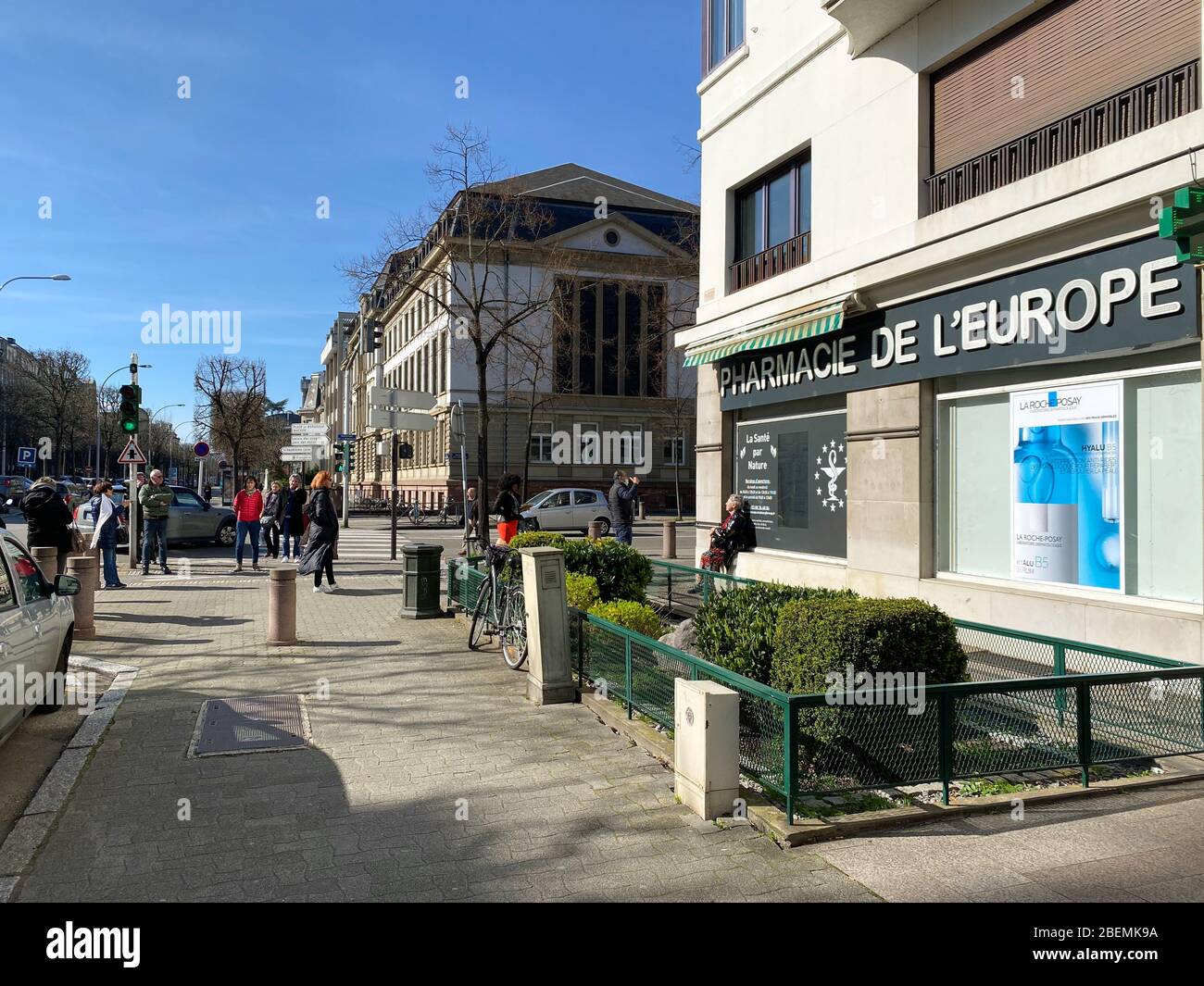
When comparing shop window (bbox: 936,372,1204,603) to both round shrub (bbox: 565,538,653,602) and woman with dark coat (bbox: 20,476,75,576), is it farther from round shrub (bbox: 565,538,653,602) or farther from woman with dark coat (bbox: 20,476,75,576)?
woman with dark coat (bbox: 20,476,75,576)

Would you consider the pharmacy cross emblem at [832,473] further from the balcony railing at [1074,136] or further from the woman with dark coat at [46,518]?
the woman with dark coat at [46,518]

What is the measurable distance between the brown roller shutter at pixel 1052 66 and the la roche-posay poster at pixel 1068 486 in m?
2.69

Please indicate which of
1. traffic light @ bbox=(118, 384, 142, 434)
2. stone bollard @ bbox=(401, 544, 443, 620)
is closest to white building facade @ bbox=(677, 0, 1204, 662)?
stone bollard @ bbox=(401, 544, 443, 620)

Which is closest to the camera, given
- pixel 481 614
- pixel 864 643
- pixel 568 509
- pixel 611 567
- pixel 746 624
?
pixel 864 643

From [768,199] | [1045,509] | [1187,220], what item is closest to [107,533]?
[768,199]

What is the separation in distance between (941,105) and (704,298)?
5824 mm

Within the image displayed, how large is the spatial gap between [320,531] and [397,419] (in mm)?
5852

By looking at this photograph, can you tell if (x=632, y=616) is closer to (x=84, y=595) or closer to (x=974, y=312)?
(x=974, y=312)

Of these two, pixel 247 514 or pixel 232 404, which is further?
pixel 232 404

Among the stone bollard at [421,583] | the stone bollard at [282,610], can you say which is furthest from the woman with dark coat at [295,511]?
the stone bollard at [282,610]

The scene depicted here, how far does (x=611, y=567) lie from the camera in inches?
388

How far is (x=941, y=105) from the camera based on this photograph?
10195 mm

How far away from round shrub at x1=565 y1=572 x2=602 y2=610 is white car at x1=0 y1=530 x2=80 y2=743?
389 centimetres
